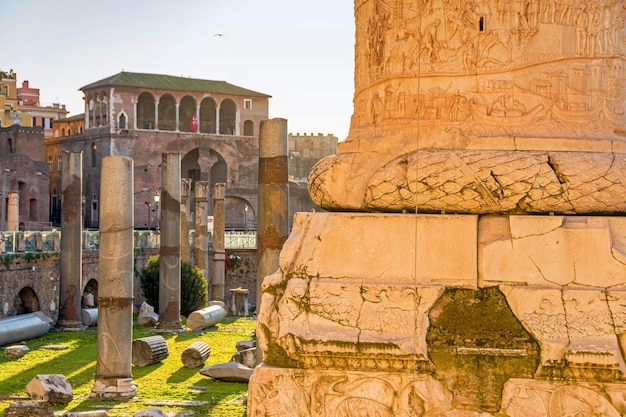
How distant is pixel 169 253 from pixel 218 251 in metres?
8.21

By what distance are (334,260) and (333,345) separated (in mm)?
333

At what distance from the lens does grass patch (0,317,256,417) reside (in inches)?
416

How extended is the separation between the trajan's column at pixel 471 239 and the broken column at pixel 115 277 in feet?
24.9

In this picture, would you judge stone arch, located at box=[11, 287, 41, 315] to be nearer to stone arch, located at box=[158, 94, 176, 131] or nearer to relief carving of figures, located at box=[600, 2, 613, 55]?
relief carving of figures, located at box=[600, 2, 613, 55]

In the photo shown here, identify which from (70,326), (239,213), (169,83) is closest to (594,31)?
(70,326)

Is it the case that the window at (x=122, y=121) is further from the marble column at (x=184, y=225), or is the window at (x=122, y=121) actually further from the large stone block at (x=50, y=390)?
the large stone block at (x=50, y=390)

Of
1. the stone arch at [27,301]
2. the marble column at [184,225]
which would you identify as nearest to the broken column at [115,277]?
the stone arch at [27,301]

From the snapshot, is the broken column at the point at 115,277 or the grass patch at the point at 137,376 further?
the broken column at the point at 115,277

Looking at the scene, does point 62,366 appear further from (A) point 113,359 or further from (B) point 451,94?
(B) point 451,94

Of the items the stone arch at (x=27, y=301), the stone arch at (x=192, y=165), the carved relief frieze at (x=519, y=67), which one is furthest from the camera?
the stone arch at (x=192, y=165)

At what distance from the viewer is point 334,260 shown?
3957mm

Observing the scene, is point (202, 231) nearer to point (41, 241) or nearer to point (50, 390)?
point (41, 241)

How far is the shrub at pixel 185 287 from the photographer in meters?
22.0

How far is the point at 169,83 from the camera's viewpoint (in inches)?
2205
